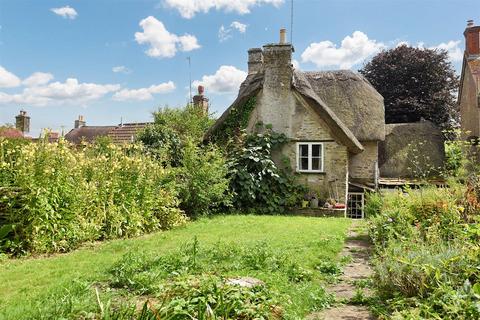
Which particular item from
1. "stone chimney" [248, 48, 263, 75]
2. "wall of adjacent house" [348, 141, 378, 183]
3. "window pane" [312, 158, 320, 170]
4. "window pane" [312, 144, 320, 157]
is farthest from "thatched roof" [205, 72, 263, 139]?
"wall of adjacent house" [348, 141, 378, 183]

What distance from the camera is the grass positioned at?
380 cm

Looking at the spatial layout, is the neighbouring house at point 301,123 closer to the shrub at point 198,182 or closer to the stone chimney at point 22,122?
the shrub at point 198,182

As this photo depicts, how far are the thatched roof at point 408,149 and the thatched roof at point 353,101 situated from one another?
13.7 ft

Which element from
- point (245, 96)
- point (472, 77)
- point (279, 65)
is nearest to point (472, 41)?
point (472, 77)

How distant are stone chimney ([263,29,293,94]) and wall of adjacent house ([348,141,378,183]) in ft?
15.4

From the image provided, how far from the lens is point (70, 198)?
23.3 ft

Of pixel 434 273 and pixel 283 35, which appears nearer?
pixel 434 273

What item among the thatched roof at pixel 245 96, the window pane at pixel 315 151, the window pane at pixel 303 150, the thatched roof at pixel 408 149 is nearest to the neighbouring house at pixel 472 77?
the thatched roof at pixel 408 149

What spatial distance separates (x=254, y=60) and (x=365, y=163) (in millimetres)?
7246

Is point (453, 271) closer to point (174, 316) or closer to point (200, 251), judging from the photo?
point (174, 316)

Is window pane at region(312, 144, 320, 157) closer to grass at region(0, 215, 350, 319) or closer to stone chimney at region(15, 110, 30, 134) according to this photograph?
grass at region(0, 215, 350, 319)

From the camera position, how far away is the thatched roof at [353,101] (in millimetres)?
16798

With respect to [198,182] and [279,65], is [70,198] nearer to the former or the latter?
[198,182]

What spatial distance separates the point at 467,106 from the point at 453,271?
20.2 m
